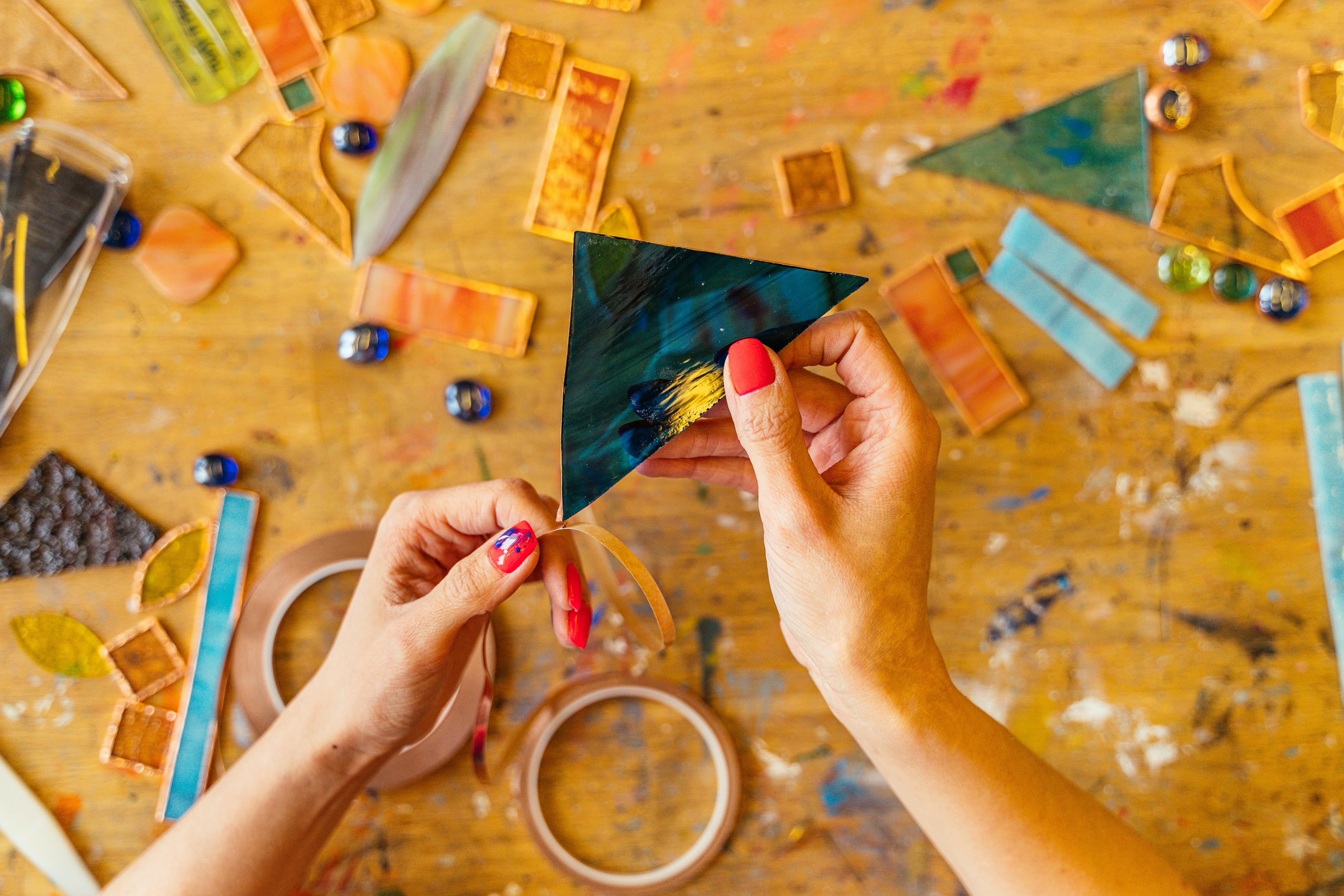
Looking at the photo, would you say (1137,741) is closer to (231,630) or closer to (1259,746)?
(1259,746)

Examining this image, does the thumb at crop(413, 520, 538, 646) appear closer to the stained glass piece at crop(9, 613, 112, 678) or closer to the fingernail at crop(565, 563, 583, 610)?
the fingernail at crop(565, 563, 583, 610)

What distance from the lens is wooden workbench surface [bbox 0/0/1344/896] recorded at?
120 cm

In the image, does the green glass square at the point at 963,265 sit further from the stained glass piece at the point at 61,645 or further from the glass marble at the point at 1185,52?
the stained glass piece at the point at 61,645

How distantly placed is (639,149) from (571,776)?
0.98m

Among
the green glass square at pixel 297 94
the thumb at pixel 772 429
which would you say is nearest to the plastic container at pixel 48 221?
the green glass square at pixel 297 94

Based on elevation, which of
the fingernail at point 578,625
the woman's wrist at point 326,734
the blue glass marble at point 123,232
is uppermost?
the blue glass marble at point 123,232

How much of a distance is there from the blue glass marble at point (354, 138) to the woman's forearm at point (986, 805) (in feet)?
3.48

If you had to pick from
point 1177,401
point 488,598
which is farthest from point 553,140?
point 1177,401

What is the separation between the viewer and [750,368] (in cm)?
85

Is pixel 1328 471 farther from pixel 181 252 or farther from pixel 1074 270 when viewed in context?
pixel 181 252

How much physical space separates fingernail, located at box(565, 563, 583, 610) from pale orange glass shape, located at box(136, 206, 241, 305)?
75 cm

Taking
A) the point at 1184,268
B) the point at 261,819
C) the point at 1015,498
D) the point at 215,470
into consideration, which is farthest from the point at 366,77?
the point at 1184,268

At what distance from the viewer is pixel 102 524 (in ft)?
3.92

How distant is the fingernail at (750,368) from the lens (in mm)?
841
